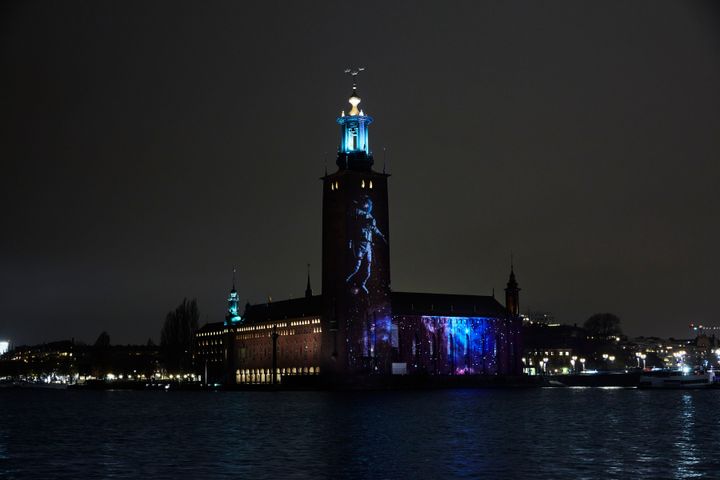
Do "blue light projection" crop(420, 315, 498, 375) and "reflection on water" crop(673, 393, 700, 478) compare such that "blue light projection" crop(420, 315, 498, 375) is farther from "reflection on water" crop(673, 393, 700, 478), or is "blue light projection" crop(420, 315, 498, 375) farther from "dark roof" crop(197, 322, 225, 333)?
"reflection on water" crop(673, 393, 700, 478)

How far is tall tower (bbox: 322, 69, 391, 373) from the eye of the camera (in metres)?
112

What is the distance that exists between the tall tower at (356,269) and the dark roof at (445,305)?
9.49 m

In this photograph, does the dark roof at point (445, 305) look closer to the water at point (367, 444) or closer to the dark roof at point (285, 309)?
the dark roof at point (285, 309)

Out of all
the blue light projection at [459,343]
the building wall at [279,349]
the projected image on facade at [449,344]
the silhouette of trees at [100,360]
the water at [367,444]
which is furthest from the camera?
the silhouette of trees at [100,360]

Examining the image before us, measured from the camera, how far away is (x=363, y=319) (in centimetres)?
11238

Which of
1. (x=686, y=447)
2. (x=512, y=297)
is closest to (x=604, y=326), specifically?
(x=512, y=297)

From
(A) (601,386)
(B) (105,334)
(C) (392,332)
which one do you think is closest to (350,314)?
(C) (392,332)

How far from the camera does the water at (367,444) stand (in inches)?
1222

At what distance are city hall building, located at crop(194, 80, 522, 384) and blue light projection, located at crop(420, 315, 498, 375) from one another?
0.39ft

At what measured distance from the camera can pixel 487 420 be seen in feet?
175

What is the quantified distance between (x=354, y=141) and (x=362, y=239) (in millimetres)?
11599

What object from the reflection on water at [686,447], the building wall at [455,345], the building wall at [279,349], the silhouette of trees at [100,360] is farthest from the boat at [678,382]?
the silhouette of trees at [100,360]

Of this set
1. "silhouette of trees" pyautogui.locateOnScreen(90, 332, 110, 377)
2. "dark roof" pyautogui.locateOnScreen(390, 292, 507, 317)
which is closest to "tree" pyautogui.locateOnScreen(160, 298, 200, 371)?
"dark roof" pyautogui.locateOnScreen(390, 292, 507, 317)

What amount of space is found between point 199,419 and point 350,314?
55.1 metres
